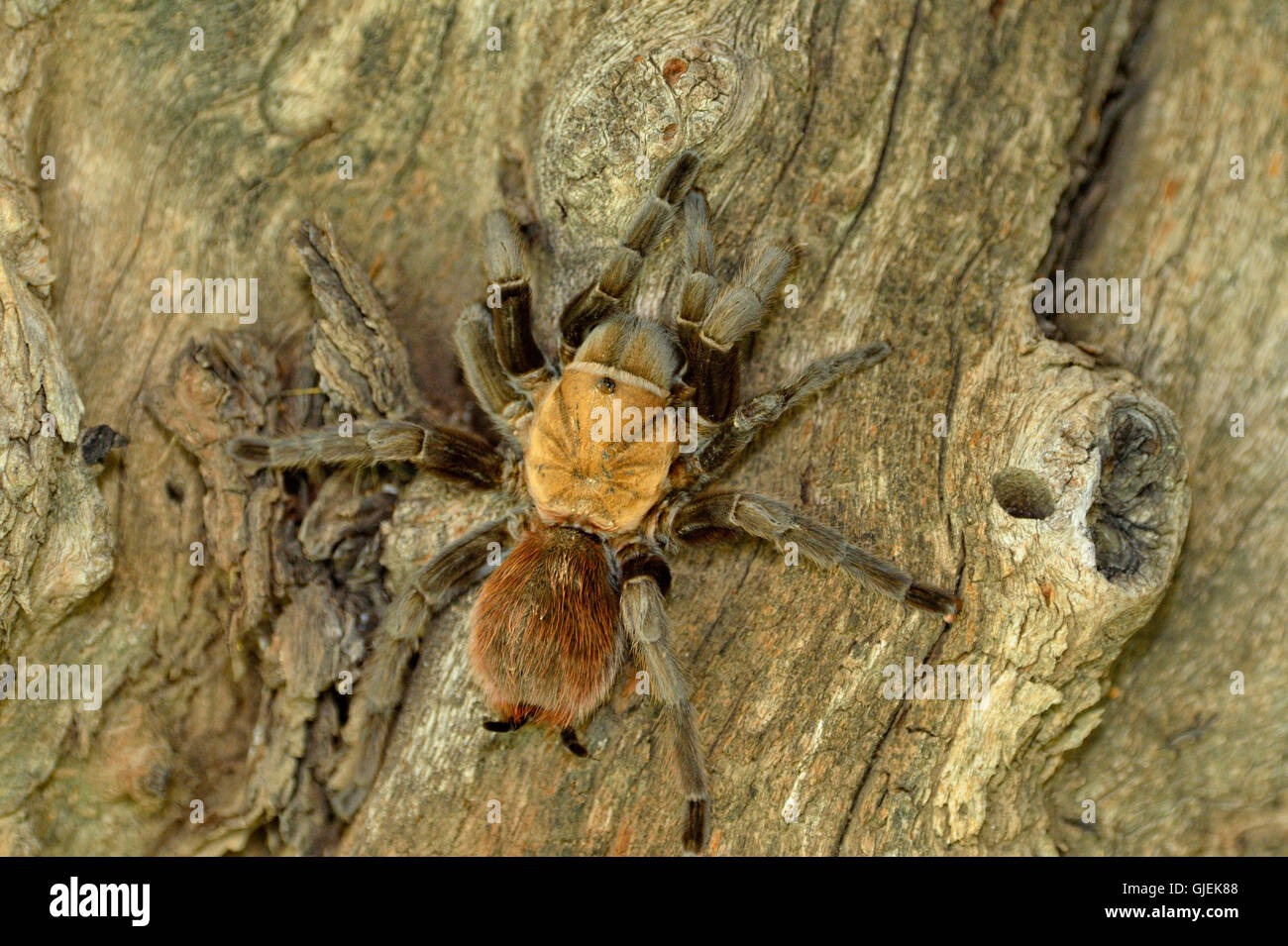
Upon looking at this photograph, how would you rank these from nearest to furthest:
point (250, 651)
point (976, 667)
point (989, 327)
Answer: point (976, 667), point (989, 327), point (250, 651)

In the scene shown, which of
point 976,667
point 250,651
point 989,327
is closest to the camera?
point 976,667

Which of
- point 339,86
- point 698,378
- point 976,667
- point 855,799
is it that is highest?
point 339,86

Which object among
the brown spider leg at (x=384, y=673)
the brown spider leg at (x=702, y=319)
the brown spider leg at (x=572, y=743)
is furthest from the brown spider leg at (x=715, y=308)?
the brown spider leg at (x=572, y=743)

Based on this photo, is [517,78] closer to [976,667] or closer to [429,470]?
[429,470]

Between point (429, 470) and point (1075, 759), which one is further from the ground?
point (429, 470)

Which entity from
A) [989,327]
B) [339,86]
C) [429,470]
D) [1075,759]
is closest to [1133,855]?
[1075,759]
